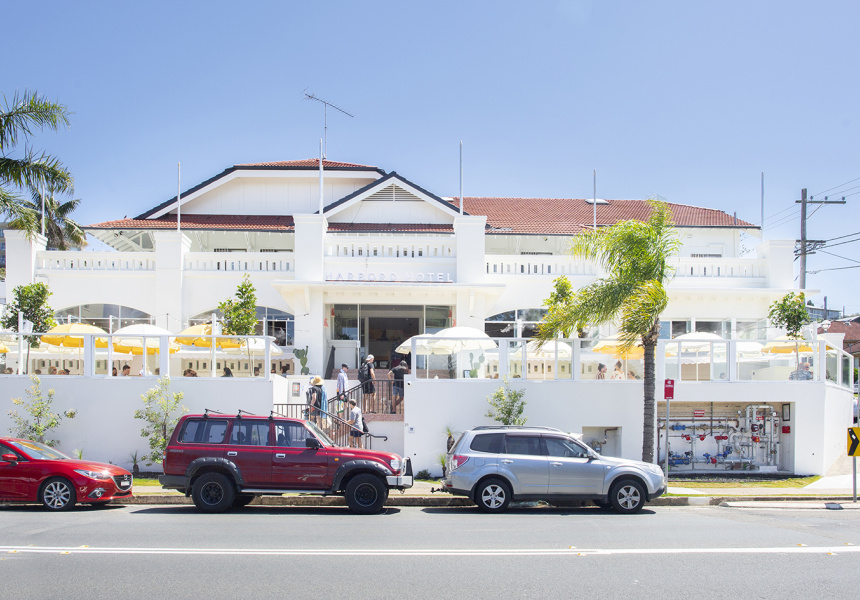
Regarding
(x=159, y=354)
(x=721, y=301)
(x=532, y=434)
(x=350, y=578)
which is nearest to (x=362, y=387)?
(x=159, y=354)

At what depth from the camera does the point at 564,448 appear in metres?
14.5

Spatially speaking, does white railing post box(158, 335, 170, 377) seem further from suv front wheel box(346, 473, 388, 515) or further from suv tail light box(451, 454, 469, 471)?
suv tail light box(451, 454, 469, 471)

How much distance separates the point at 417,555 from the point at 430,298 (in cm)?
1723

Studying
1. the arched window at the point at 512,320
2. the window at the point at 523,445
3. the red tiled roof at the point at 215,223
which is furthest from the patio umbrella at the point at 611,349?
the red tiled roof at the point at 215,223

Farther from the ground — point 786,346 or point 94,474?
point 786,346

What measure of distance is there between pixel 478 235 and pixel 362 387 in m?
8.20

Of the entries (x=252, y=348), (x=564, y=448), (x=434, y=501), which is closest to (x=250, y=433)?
(x=434, y=501)

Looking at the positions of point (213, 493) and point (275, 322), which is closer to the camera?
point (213, 493)

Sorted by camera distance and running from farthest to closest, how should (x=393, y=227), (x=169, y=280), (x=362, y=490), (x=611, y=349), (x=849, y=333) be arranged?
(x=849, y=333) < (x=393, y=227) < (x=169, y=280) < (x=611, y=349) < (x=362, y=490)

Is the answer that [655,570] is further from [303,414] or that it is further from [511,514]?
[303,414]

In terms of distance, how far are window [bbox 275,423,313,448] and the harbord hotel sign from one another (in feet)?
39.3

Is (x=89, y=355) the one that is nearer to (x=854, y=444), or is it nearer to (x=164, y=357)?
(x=164, y=357)

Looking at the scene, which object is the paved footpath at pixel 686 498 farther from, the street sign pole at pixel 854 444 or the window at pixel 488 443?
the window at pixel 488 443

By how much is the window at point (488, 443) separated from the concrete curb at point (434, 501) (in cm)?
165
